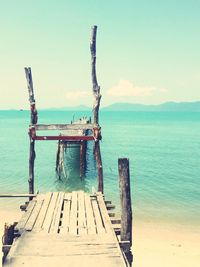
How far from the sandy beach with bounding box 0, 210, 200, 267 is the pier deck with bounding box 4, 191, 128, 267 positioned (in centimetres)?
332

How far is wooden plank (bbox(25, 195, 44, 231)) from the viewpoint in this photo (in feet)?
34.4

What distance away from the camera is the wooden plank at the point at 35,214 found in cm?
1048

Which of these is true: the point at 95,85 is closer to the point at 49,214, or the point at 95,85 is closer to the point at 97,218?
the point at 49,214

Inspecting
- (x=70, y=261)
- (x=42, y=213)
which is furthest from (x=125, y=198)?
(x=42, y=213)

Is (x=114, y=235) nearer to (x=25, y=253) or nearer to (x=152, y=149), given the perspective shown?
(x=25, y=253)

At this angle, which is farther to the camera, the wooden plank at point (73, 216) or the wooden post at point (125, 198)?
the wooden plank at point (73, 216)

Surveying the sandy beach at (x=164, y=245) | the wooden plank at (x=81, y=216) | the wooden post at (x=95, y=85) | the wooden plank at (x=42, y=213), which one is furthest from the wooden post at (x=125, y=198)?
the wooden post at (x=95, y=85)

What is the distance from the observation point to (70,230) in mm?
10375

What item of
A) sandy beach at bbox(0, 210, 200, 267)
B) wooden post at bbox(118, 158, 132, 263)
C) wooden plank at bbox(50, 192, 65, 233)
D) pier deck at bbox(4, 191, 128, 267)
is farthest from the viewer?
sandy beach at bbox(0, 210, 200, 267)

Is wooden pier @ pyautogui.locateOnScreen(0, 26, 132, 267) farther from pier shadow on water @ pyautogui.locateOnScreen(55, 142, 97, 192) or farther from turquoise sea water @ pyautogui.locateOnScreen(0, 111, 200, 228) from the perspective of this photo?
pier shadow on water @ pyautogui.locateOnScreen(55, 142, 97, 192)

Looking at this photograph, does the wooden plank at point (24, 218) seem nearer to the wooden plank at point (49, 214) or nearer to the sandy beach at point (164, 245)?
the wooden plank at point (49, 214)

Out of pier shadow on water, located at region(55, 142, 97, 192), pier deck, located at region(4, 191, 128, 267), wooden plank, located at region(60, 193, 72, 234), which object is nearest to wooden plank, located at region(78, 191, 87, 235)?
pier deck, located at region(4, 191, 128, 267)

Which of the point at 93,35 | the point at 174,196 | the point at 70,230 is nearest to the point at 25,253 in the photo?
the point at 70,230

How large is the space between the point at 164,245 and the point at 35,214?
656 cm
